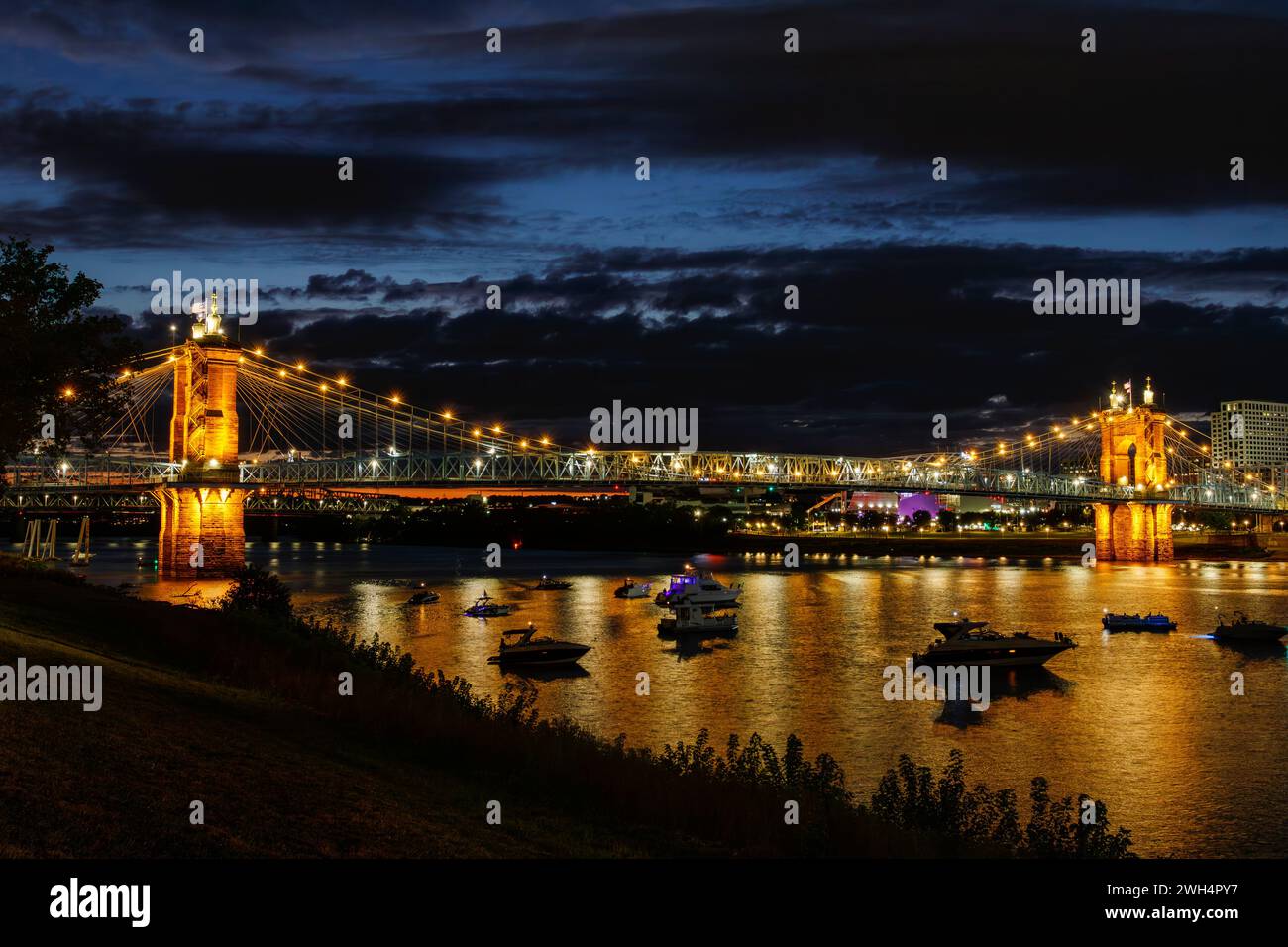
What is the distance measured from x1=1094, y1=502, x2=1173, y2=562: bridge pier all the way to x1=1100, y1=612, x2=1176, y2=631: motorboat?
7697 centimetres

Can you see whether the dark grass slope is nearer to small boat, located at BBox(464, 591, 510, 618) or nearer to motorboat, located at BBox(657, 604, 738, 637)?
motorboat, located at BBox(657, 604, 738, 637)

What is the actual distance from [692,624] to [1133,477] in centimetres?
9960

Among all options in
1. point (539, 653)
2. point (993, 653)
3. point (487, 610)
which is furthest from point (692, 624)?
point (993, 653)

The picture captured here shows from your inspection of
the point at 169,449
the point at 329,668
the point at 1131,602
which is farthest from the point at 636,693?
the point at 169,449

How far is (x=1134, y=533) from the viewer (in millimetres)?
135625

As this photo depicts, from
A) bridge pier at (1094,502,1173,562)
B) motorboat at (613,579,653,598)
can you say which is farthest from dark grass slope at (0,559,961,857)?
bridge pier at (1094,502,1173,562)

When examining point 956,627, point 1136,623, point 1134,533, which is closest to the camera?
point 956,627

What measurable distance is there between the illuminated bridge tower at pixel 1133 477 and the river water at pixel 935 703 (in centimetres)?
3695

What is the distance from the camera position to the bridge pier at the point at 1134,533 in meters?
135

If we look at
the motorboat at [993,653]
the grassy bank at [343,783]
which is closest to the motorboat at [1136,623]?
the motorboat at [993,653]

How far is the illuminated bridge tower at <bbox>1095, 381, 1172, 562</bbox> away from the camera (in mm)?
135625

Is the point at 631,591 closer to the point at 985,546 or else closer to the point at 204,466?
the point at 204,466
